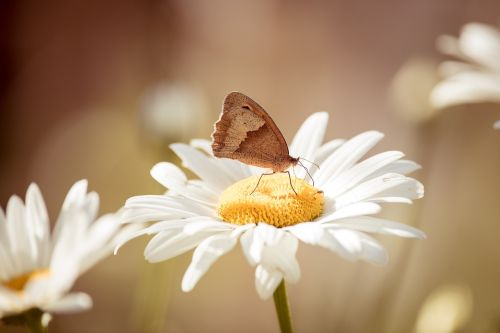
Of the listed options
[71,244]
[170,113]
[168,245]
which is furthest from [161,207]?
[170,113]

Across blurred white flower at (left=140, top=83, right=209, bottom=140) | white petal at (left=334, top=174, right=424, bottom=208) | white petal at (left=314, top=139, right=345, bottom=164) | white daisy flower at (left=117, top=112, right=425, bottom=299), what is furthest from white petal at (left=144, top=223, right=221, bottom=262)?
blurred white flower at (left=140, top=83, right=209, bottom=140)

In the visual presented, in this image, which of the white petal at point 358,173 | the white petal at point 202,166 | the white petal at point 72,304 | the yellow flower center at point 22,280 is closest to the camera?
the white petal at point 72,304

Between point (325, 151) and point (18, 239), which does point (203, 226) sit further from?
point (325, 151)

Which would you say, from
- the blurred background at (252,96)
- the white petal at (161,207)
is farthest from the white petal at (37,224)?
the blurred background at (252,96)

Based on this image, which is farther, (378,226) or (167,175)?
(167,175)

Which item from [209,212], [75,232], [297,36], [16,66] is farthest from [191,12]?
[75,232]

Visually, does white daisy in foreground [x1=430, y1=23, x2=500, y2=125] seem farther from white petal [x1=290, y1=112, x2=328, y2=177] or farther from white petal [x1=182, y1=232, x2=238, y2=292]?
white petal [x1=182, y1=232, x2=238, y2=292]

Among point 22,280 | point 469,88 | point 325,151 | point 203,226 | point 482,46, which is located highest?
point 482,46

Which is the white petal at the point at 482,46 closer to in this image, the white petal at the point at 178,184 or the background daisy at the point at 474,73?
the background daisy at the point at 474,73
